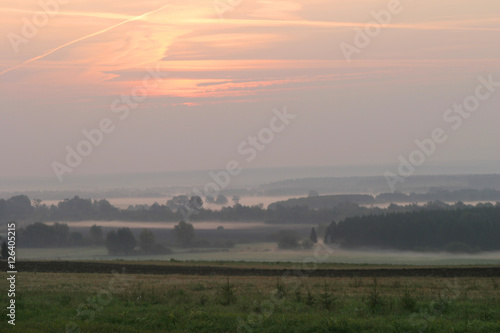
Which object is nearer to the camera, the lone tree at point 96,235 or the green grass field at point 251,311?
the green grass field at point 251,311

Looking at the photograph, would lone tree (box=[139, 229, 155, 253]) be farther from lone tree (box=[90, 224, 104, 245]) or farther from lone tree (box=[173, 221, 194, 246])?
lone tree (box=[90, 224, 104, 245])

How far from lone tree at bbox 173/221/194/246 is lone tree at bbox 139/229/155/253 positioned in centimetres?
551

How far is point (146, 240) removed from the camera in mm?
122938

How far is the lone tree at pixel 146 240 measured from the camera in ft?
397

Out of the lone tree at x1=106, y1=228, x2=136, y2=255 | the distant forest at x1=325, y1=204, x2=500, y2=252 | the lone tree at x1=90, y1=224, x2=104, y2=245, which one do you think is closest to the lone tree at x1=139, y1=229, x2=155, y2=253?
the lone tree at x1=106, y1=228, x2=136, y2=255

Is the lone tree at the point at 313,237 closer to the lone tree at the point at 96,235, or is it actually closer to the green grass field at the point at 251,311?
the lone tree at the point at 96,235

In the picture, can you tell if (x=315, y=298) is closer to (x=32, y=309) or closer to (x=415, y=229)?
(x=32, y=309)

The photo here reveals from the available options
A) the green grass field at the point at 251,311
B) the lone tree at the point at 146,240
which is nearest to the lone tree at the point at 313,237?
the lone tree at the point at 146,240

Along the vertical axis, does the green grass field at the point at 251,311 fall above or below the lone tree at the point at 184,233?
below

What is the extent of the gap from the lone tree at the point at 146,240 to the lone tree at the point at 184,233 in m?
5.51

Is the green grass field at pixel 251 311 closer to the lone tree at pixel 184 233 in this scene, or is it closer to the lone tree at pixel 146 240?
the lone tree at pixel 146 240

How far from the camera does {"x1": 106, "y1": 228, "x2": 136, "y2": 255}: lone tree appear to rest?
120 meters

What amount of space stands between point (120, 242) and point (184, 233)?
46.1 ft

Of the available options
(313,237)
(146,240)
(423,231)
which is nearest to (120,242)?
(146,240)
